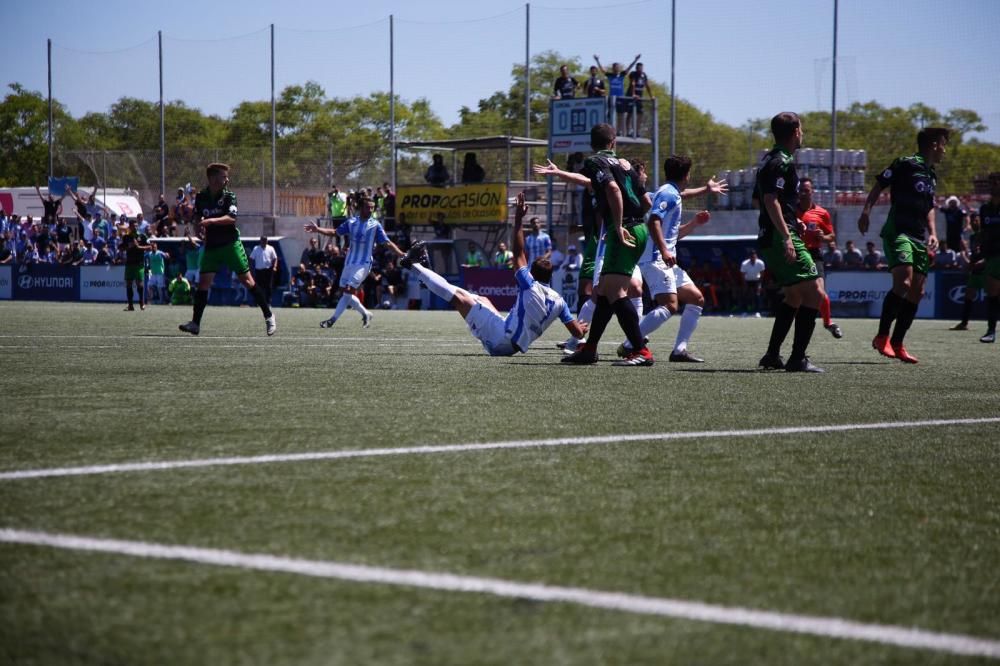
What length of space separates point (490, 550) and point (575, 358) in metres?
7.35

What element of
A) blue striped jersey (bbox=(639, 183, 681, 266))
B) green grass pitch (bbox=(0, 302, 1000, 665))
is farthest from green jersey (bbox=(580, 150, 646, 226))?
green grass pitch (bbox=(0, 302, 1000, 665))

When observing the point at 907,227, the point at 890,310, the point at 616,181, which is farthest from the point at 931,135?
the point at 616,181

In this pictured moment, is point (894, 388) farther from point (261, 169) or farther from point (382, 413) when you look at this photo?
point (261, 169)

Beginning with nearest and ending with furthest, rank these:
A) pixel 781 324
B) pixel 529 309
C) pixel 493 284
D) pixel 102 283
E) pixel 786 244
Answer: pixel 786 244 < pixel 781 324 < pixel 529 309 < pixel 493 284 < pixel 102 283

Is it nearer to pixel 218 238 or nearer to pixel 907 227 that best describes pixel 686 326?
pixel 907 227

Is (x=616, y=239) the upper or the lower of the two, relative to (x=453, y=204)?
lower

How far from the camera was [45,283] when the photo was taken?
43.0m

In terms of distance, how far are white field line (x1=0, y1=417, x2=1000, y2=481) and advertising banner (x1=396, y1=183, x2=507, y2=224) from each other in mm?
31469

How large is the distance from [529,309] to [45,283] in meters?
35.6

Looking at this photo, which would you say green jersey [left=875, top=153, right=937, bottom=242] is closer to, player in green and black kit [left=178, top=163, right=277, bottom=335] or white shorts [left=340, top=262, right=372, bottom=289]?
player in green and black kit [left=178, top=163, right=277, bottom=335]

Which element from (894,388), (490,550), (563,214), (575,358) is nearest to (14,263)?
(563,214)

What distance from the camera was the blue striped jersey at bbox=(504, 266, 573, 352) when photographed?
1085 centimetres

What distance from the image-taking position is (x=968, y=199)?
33.6 meters

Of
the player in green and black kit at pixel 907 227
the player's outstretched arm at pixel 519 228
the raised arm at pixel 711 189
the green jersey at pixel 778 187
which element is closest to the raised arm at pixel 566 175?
the player's outstretched arm at pixel 519 228
